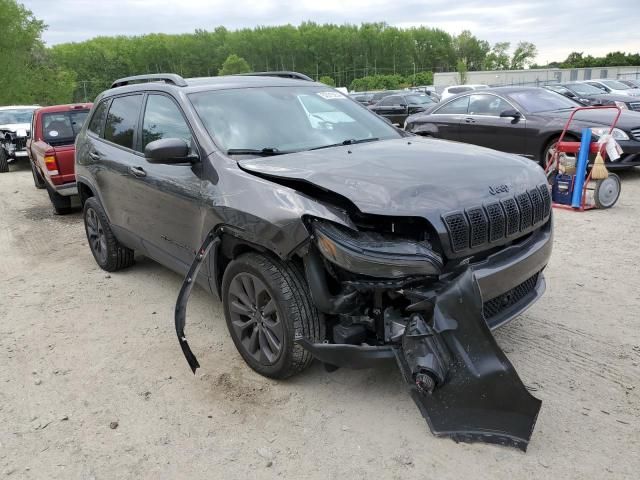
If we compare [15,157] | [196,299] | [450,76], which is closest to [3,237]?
[196,299]

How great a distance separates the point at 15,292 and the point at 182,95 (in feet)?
9.57

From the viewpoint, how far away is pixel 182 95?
4.02 meters

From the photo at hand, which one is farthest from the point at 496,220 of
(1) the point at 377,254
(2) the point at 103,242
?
(2) the point at 103,242

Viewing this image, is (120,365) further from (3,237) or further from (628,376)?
(3,237)

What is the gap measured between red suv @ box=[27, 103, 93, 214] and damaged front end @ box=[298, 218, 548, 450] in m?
A: 6.90

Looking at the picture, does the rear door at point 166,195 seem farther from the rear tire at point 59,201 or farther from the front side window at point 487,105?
the front side window at point 487,105

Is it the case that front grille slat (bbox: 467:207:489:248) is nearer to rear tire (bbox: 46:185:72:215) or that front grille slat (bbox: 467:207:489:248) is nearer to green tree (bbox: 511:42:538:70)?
rear tire (bbox: 46:185:72:215)

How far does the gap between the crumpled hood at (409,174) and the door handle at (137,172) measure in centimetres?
127

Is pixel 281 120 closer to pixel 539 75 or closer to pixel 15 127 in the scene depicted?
pixel 15 127

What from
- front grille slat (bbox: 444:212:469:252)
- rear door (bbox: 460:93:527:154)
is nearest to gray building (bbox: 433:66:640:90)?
rear door (bbox: 460:93:527:154)

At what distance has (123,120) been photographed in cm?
494

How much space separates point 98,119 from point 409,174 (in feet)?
12.4

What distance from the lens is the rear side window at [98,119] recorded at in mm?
5395

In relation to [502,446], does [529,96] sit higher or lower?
higher
